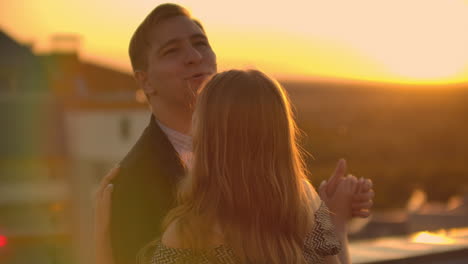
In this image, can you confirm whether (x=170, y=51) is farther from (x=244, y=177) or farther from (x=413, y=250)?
(x=413, y=250)

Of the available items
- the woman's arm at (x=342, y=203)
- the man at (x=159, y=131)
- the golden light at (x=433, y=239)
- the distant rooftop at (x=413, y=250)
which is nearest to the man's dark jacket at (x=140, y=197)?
the man at (x=159, y=131)

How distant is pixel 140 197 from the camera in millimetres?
2049

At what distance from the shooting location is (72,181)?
42.9m

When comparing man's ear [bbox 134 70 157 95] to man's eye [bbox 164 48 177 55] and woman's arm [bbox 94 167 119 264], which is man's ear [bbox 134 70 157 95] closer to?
man's eye [bbox 164 48 177 55]

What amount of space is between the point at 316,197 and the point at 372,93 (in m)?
105

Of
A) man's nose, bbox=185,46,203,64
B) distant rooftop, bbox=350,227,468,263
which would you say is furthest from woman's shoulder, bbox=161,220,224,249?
distant rooftop, bbox=350,227,468,263

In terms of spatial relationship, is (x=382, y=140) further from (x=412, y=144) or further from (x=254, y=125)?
(x=254, y=125)

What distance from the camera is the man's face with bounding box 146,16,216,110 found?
2.21m

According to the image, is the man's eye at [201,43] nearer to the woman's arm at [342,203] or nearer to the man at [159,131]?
the man at [159,131]

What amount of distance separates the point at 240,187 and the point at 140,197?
0.30 m

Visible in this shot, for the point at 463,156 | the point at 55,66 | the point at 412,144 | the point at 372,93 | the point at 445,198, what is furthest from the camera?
the point at 372,93

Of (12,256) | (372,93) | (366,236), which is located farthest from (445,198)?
(372,93)

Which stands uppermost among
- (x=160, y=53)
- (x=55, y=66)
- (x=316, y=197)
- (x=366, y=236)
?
(x=55, y=66)

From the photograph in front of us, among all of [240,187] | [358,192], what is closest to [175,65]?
[240,187]
